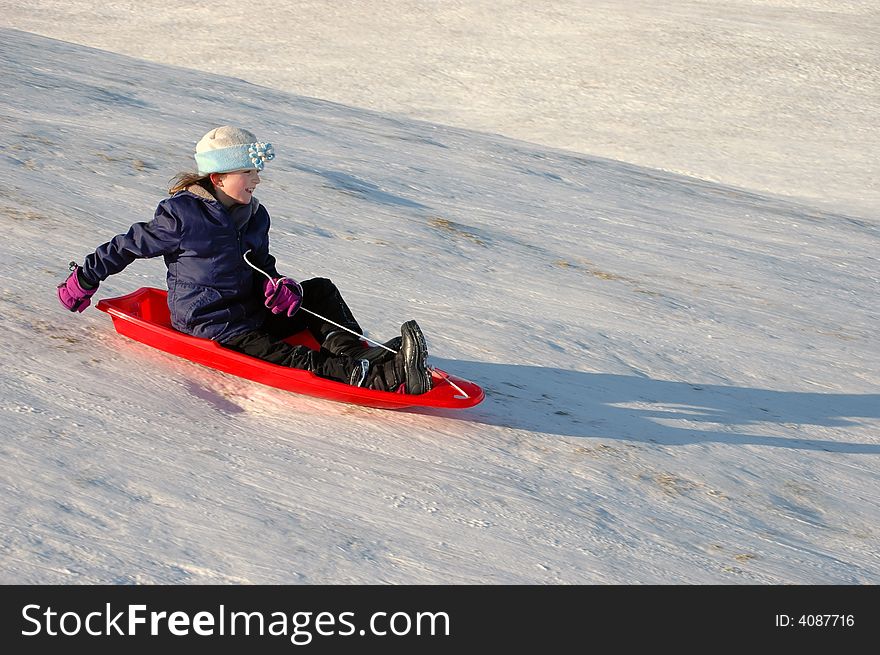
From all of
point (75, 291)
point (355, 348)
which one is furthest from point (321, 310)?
point (75, 291)

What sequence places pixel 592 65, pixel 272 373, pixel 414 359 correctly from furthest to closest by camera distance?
pixel 592 65
pixel 272 373
pixel 414 359

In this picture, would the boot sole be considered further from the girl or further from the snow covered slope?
the snow covered slope

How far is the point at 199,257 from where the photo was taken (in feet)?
12.6

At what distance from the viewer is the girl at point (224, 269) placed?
3773mm

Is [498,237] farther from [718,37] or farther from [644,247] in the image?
[718,37]

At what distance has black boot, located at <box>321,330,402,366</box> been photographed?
381cm

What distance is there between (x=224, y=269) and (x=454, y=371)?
1109 millimetres

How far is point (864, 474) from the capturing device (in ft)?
13.8

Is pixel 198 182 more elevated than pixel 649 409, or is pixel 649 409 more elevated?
pixel 198 182

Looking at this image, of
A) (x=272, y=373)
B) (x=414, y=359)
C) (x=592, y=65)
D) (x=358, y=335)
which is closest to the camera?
(x=414, y=359)

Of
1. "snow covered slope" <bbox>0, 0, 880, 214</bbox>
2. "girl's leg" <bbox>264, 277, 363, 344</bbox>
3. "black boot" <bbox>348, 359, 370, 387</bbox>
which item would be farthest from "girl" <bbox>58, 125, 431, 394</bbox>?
"snow covered slope" <bbox>0, 0, 880, 214</bbox>

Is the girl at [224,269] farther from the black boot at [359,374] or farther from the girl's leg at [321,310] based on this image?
the girl's leg at [321,310]

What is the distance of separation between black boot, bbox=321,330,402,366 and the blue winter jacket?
0.92ft

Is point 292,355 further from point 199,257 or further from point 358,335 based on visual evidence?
point 199,257
